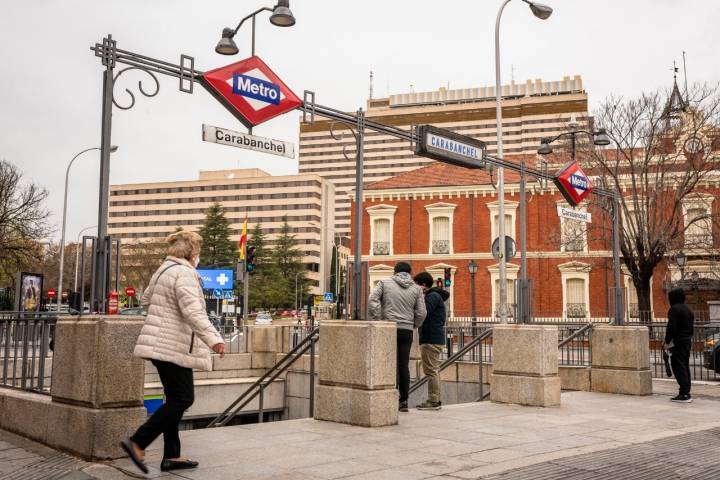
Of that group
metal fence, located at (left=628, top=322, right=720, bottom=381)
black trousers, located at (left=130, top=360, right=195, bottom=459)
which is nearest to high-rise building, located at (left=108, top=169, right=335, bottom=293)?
metal fence, located at (left=628, top=322, right=720, bottom=381)

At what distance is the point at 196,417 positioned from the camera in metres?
19.1

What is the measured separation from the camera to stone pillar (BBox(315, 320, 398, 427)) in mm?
8164

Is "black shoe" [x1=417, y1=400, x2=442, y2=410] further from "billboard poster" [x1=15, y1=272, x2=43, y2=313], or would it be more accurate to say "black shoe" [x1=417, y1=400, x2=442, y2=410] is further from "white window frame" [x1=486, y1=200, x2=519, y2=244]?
"white window frame" [x1=486, y1=200, x2=519, y2=244]

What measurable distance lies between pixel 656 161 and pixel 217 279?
98.4 feet

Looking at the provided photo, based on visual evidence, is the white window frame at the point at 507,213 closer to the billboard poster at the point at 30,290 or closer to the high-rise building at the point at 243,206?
the billboard poster at the point at 30,290

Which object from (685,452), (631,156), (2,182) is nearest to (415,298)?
(685,452)

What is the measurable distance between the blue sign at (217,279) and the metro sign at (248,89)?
4071cm

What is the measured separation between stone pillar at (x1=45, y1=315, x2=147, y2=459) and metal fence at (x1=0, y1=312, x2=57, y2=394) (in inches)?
47.0

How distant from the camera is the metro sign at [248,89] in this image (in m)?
7.77

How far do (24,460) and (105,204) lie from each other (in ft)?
7.91

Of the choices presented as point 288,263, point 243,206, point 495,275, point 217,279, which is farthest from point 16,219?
point 243,206

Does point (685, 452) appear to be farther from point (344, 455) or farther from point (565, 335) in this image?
point (565, 335)

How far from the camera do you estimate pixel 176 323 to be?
5602 mm

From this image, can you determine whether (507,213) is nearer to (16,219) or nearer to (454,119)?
(16,219)
